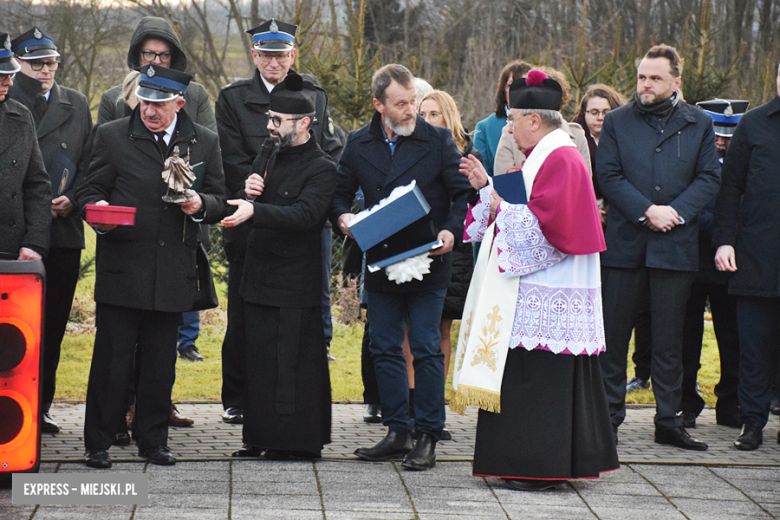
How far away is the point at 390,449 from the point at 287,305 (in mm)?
969

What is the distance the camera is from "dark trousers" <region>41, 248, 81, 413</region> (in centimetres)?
581

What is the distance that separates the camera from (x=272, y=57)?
19.9 ft

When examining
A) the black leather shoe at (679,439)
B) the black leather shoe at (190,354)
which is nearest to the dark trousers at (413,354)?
the black leather shoe at (679,439)

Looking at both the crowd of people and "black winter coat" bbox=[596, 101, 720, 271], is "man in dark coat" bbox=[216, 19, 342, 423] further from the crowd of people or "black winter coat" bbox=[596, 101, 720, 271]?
"black winter coat" bbox=[596, 101, 720, 271]

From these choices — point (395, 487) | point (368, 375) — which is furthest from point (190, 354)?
point (395, 487)

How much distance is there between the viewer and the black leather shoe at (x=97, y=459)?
192 inches

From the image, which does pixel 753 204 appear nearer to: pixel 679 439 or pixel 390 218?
pixel 679 439

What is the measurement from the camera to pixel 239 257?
602cm

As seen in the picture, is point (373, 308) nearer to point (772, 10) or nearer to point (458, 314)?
point (458, 314)

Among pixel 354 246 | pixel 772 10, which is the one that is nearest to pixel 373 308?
pixel 354 246

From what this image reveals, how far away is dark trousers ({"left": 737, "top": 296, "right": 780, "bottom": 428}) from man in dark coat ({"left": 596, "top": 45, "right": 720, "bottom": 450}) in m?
0.49

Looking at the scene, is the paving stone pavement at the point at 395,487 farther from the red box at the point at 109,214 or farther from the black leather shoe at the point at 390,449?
the red box at the point at 109,214

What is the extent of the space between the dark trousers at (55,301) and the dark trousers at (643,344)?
425cm

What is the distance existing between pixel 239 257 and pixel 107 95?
145cm
